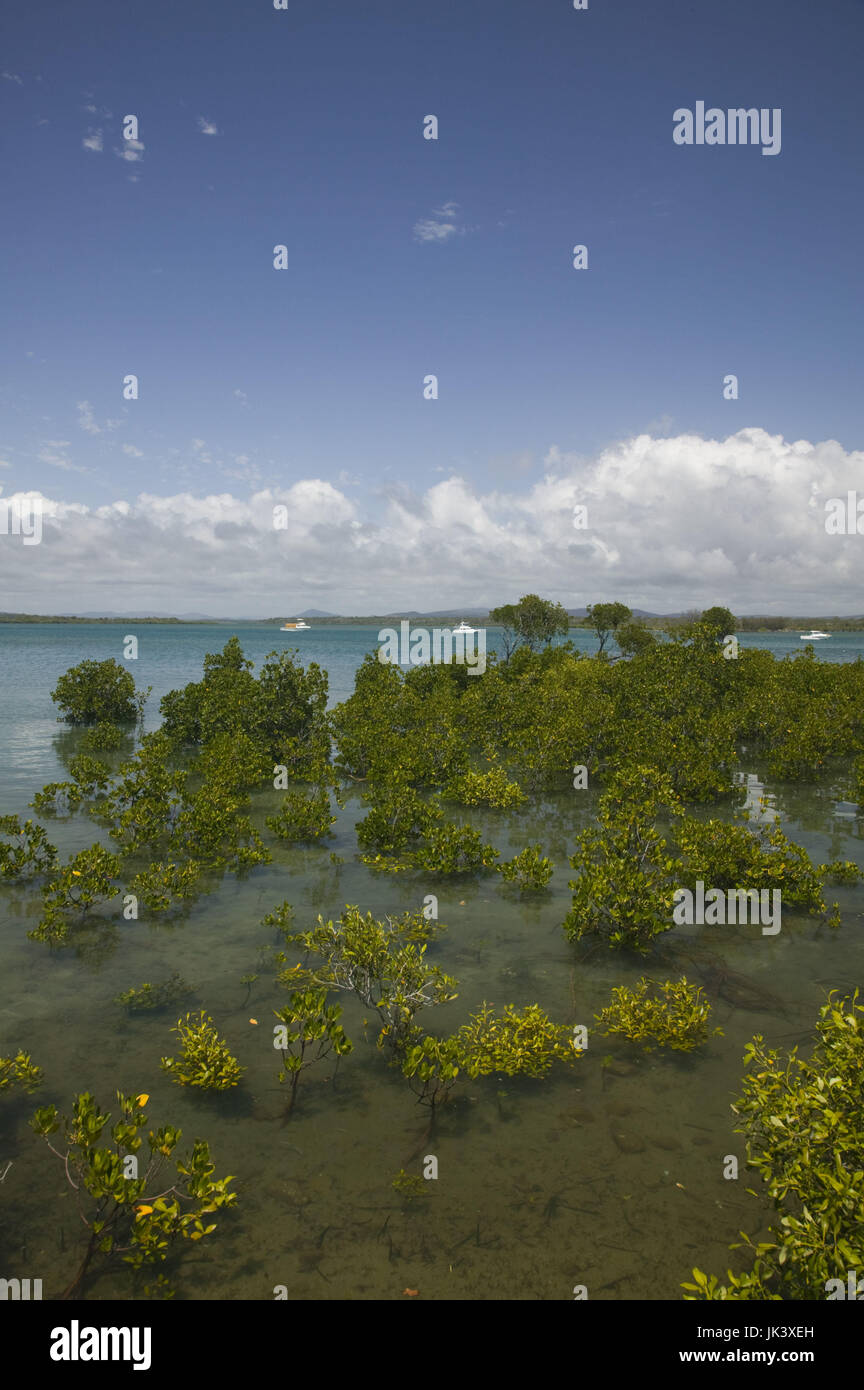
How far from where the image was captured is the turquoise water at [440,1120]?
703 centimetres

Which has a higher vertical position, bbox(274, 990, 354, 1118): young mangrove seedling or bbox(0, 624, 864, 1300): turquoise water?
bbox(274, 990, 354, 1118): young mangrove seedling

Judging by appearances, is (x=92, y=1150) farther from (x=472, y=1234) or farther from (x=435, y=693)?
(x=435, y=693)

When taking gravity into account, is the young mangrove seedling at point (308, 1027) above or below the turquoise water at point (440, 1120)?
above

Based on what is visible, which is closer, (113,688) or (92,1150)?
(92,1150)

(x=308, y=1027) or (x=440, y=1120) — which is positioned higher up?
(x=308, y=1027)

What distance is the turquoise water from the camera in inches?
277

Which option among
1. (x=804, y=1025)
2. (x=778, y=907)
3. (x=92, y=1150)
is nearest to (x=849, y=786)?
(x=778, y=907)

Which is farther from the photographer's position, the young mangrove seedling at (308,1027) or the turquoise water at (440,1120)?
the young mangrove seedling at (308,1027)

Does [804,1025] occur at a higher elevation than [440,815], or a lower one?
lower

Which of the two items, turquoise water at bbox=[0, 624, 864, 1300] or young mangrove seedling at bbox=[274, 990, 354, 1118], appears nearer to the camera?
turquoise water at bbox=[0, 624, 864, 1300]

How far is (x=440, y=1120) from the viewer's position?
9.12 meters

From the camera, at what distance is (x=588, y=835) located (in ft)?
53.9

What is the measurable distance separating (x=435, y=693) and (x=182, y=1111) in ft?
92.4

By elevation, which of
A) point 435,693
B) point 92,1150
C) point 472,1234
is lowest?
point 472,1234
